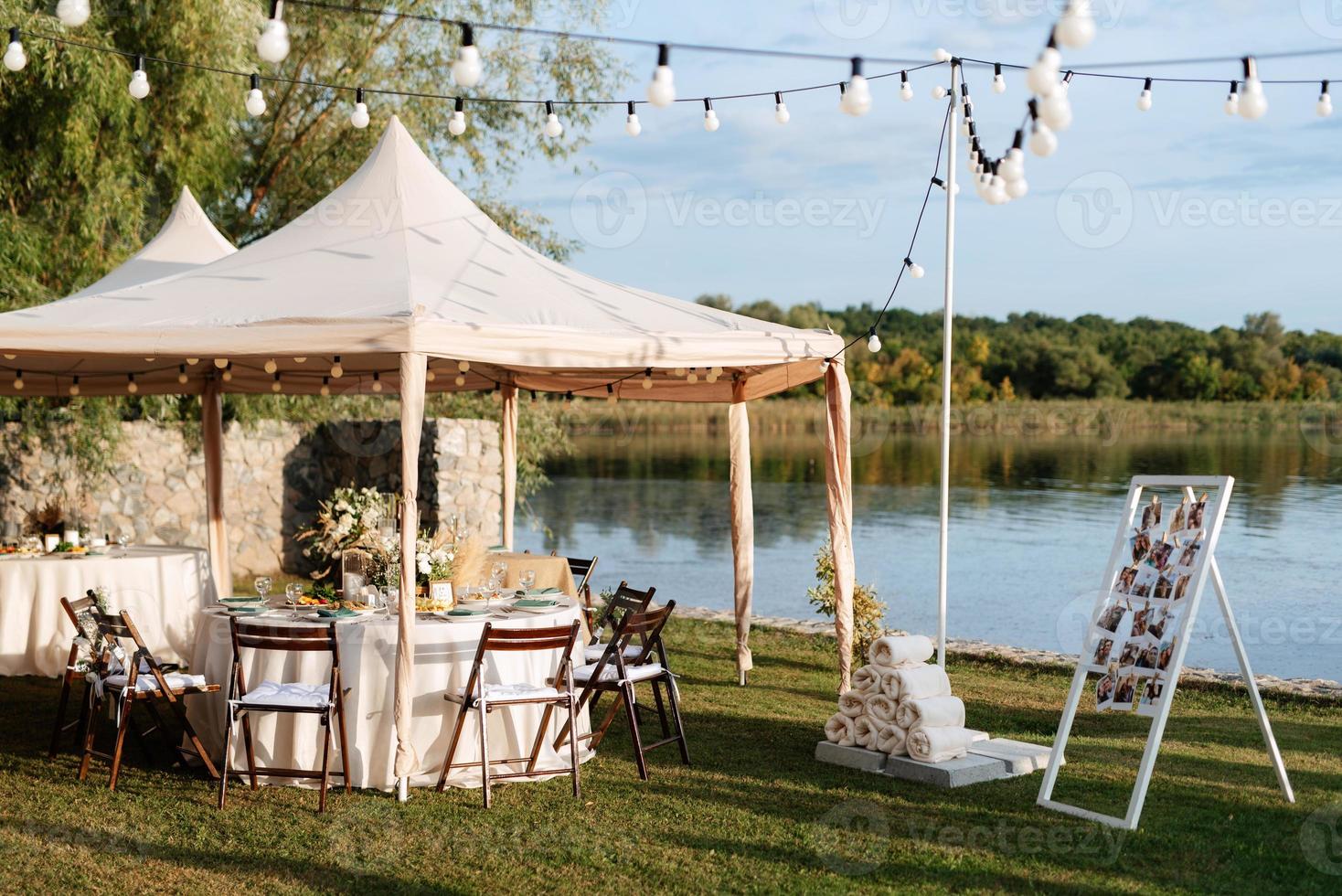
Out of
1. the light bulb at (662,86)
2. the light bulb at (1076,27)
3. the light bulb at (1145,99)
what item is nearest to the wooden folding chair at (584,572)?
the light bulb at (662,86)

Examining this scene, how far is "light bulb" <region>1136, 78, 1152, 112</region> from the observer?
617 centimetres

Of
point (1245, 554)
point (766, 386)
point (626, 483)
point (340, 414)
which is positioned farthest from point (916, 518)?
point (766, 386)

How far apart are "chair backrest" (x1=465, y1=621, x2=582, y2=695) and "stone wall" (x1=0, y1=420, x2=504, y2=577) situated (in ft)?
22.6

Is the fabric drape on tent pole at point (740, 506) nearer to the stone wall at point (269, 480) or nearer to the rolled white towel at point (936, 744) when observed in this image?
the rolled white towel at point (936, 744)

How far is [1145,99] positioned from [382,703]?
15.3ft

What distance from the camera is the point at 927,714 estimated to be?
5684 millimetres

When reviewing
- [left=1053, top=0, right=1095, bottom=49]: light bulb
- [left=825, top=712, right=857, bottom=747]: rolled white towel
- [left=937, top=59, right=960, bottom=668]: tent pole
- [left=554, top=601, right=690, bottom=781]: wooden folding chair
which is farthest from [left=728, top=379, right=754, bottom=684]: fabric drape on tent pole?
[left=1053, top=0, right=1095, bottom=49]: light bulb

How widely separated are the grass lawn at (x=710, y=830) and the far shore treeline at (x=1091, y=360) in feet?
133

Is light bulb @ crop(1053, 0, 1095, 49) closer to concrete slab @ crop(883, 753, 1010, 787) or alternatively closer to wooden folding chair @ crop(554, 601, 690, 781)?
wooden folding chair @ crop(554, 601, 690, 781)

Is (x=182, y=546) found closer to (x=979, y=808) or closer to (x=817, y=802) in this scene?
(x=817, y=802)

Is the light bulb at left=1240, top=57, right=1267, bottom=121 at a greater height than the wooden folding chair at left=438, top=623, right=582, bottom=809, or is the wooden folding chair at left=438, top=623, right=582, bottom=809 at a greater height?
the light bulb at left=1240, top=57, right=1267, bottom=121

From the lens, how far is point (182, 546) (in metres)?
8.79

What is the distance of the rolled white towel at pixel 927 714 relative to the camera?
5684 mm

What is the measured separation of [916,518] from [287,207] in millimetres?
13855
